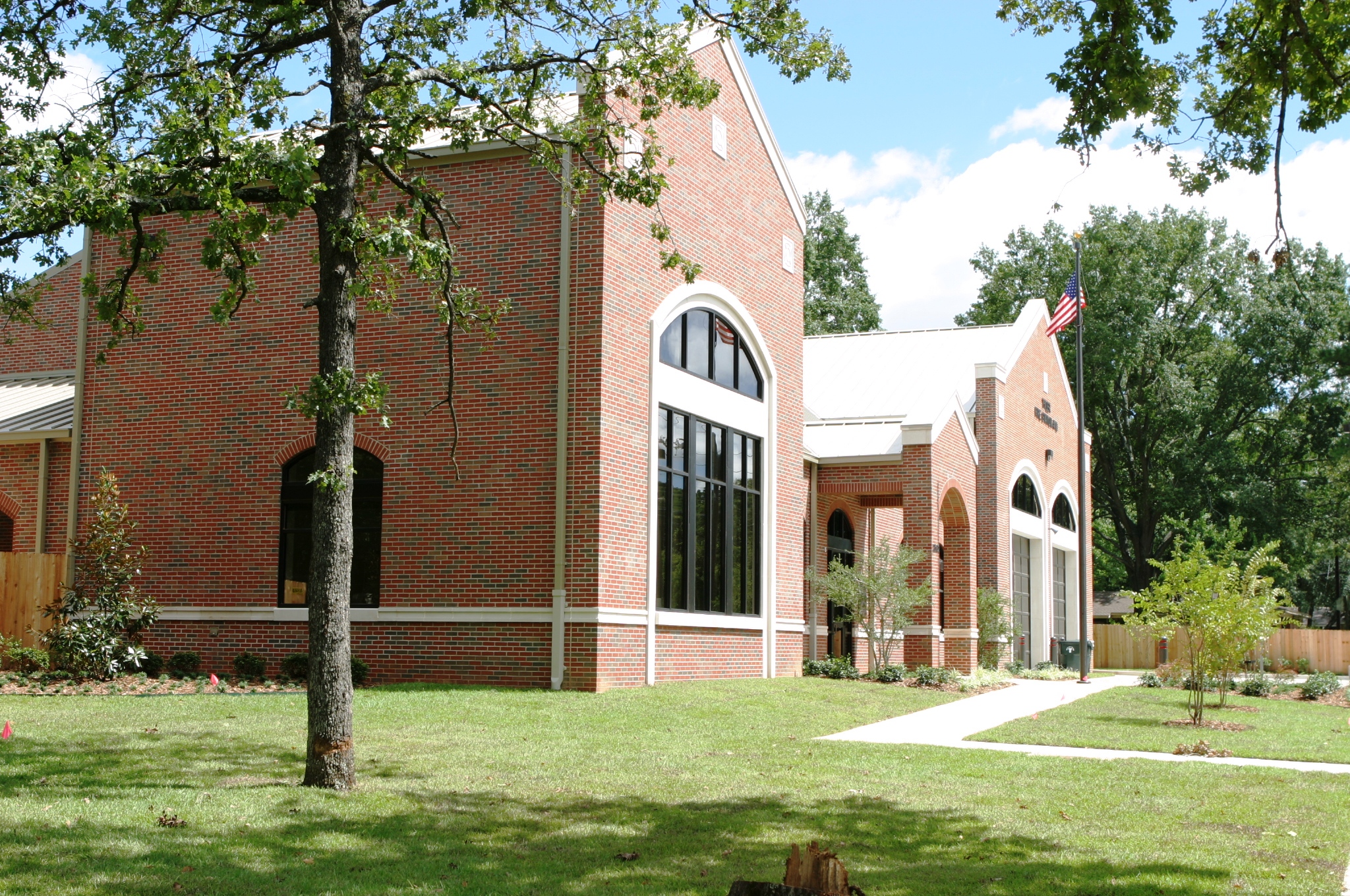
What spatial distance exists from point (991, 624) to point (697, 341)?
12478 mm

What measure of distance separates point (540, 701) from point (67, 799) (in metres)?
7.13

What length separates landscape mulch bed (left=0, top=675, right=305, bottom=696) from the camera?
1639cm

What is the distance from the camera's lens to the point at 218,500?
771 inches

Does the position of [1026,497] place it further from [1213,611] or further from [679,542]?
[679,542]

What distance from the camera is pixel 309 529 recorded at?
62.2ft

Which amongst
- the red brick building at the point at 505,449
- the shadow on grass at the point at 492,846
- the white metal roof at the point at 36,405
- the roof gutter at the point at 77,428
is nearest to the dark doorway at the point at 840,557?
the red brick building at the point at 505,449

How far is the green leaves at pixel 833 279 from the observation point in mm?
55844

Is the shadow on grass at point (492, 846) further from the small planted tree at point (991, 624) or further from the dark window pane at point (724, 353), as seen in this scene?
the small planted tree at point (991, 624)

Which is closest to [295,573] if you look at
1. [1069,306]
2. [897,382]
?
[897,382]

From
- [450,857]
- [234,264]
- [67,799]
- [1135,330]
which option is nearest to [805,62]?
[234,264]

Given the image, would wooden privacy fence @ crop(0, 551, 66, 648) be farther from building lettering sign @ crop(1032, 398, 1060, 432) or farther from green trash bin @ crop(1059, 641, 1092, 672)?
green trash bin @ crop(1059, 641, 1092, 672)

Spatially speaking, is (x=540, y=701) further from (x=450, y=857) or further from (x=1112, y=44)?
(x=1112, y=44)

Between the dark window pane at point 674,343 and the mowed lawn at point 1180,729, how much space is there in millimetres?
7394

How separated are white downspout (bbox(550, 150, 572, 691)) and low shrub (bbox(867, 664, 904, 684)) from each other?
832cm
